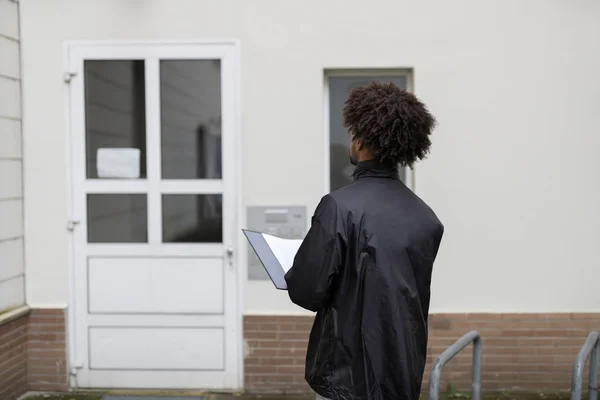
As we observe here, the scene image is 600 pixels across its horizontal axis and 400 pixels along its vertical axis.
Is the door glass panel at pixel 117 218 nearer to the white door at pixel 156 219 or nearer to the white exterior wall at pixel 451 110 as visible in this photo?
the white door at pixel 156 219

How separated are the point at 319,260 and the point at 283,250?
37 cm

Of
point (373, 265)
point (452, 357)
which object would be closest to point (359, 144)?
point (373, 265)

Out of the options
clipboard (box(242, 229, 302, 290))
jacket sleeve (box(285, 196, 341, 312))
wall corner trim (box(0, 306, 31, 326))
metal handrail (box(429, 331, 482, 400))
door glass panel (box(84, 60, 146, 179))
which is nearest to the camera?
jacket sleeve (box(285, 196, 341, 312))

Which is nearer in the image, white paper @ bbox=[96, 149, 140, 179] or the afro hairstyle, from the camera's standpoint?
the afro hairstyle

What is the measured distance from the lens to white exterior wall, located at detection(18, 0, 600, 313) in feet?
15.5

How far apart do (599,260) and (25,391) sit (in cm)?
433

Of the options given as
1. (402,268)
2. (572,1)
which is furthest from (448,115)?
(402,268)

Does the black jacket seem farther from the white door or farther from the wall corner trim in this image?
the wall corner trim

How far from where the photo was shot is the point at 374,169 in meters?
2.47

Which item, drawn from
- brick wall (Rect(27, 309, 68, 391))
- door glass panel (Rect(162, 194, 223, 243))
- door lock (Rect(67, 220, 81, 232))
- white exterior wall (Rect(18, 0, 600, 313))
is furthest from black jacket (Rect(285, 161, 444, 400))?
brick wall (Rect(27, 309, 68, 391))

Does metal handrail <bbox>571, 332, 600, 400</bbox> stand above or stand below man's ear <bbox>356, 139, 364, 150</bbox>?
below

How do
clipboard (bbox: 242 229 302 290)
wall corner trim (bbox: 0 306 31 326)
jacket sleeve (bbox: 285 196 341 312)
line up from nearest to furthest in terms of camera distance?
1. jacket sleeve (bbox: 285 196 341 312)
2. clipboard (bbox: 242 229 302 290)
3. wall corner trim (bbox: 0 306 31 326)

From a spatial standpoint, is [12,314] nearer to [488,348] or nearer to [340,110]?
[340,110]

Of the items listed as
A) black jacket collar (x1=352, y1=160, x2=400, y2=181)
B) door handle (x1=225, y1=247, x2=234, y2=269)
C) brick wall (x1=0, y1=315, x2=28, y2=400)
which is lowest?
brick wall (x1=0, y1=315, x2=28, y2=400)
